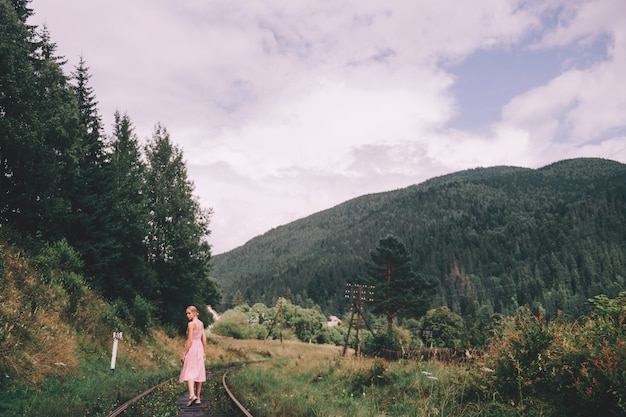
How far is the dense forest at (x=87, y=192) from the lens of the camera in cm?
1820

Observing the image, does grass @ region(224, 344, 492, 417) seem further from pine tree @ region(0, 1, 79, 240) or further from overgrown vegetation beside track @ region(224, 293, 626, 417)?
pine tree @ region(0, 1, 79, 240)

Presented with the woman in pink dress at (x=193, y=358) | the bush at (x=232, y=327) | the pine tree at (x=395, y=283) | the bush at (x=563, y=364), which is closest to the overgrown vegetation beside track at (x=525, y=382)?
the bush at (x=563, y=364)

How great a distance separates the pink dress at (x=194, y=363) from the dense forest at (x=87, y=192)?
10.4 metres

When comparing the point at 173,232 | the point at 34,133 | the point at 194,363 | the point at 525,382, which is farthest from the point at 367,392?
the point at 173,232

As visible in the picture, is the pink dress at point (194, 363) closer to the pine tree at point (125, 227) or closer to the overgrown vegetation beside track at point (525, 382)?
the overgrown vegetation beside track at point (525, 382)

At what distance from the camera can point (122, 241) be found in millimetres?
27422

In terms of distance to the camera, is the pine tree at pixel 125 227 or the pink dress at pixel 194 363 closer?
the pink dress at pixel 194 363

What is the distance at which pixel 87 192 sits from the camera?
81.4 feet

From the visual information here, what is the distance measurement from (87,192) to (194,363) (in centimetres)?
1820

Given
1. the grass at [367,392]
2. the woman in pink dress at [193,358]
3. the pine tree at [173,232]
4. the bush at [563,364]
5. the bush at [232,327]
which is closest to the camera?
the bush at [563,364]

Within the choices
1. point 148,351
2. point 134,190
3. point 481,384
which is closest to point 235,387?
point 481,384

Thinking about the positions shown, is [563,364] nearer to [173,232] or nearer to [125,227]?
[125,227]

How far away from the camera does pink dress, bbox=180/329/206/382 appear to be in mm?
10594

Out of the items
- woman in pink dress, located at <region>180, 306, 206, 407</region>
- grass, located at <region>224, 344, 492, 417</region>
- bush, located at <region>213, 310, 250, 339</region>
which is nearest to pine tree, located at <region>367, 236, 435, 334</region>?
bush, located at <region>213, 310, 250, 339</region>
